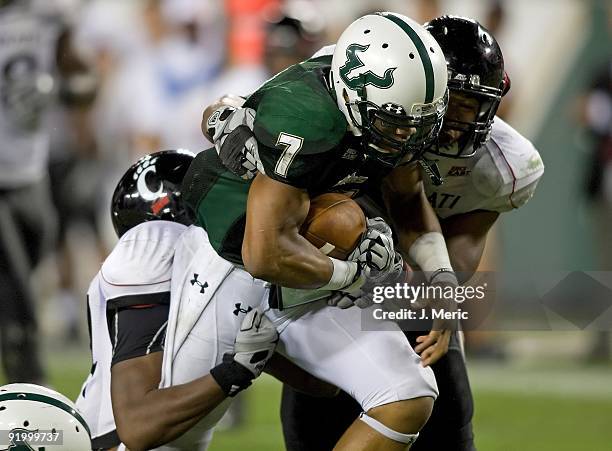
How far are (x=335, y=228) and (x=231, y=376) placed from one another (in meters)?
0.53

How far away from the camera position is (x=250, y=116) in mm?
3547

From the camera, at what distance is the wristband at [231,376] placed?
354 cm

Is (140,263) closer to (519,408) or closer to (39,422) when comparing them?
(39,422)

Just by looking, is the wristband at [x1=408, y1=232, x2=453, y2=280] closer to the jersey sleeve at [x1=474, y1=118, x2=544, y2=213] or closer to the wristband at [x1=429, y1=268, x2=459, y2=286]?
the wristband at [x1=429, y1=268, x2=459, y2=286]

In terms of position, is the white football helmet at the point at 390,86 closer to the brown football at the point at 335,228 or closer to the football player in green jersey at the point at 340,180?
the football player in green jersey at the point at 340,180

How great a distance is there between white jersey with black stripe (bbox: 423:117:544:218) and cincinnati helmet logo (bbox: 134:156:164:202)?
2.82ft

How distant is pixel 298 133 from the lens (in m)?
3.28

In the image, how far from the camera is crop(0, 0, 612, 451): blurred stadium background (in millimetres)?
7168

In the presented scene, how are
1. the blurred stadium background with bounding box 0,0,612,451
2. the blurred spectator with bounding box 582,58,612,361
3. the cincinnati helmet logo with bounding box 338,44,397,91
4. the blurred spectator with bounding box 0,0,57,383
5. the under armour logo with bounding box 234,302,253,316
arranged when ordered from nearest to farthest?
the cincinnati helmet logo with bounding box 338,44,397,91 < the under armour logo with bounding box 234,302,253,316 < the blurred spectator with bounding box 0,0,57,383 < the blurred stadium background with bounding box 0,0,612,451 < the blurred spectator with bounding box 582,58,612,361

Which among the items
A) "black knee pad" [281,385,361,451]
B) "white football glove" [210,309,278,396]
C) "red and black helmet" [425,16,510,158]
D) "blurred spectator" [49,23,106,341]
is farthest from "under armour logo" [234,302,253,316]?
"blurred spectator" [49,23,106,341]

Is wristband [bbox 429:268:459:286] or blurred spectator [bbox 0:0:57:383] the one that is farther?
blurred spectator [bbox 0:0:57:383]

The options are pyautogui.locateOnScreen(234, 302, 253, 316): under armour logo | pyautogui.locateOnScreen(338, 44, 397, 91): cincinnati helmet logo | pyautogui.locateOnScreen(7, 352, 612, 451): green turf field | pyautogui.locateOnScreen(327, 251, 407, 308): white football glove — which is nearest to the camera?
pyautogui.locateOnScreen(338, 44, 397, 91): cincinnati helmet logo

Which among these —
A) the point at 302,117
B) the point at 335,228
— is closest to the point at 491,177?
the point at 335,228

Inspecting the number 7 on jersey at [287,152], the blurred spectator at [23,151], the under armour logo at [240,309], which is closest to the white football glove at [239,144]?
the number 7 on jersey at [287,152]
